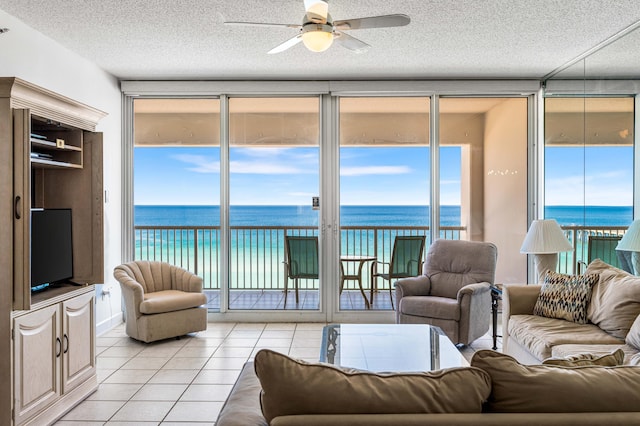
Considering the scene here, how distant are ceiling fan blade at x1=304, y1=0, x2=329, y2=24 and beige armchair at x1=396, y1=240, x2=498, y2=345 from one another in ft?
8.53

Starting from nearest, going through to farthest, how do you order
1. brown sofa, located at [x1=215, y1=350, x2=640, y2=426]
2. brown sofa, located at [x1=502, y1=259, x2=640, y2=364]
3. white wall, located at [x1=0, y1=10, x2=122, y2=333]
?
brown sofa, located at [x1=215, y1=350, x2=640, y2=426] → brown sofa, located at [x1=502, y1=259, x2=640, y2=364] → white wall, located at [x1=0, y1=10, x2=122, y2=333]

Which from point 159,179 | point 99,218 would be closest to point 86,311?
point 99,218

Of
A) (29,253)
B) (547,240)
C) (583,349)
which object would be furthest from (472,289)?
(29,253)

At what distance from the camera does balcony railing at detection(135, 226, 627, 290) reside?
550cm

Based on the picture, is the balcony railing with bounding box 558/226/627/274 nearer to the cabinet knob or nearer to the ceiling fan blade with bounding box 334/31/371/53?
the ceiling fan blade with bounding box 334/31/371/53

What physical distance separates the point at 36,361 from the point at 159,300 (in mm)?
1722

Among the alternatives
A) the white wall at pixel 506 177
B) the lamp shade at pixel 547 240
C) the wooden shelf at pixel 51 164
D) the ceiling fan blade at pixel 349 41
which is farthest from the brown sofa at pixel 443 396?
the white wall at pixel 506 177

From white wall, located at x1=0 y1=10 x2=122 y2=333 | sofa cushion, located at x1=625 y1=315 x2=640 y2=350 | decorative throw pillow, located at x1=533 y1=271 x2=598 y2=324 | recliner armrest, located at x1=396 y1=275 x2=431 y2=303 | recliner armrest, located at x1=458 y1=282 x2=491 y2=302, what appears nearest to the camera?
sofa cushion, located at x1=625 y1=315 x2=640 y2=350

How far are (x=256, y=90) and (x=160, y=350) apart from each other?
2.87 meters

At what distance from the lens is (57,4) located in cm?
328

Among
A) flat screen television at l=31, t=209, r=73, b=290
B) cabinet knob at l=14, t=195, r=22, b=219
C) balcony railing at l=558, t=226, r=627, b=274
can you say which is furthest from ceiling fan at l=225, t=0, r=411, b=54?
balcony railing at l=558, t=226, r=627, b=274

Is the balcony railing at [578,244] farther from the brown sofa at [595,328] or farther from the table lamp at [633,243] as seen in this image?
the brown sofa at [595,328]

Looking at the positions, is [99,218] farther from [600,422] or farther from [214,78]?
[600,422]

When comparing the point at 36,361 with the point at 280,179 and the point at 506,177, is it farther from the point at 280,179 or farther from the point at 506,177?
the point at 506,177
